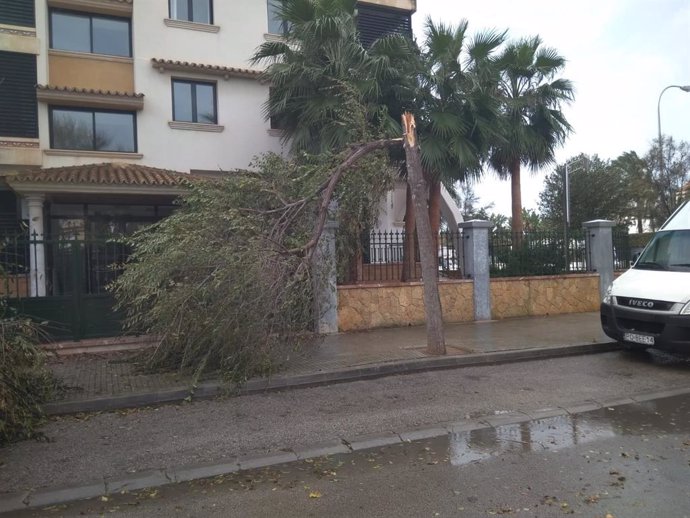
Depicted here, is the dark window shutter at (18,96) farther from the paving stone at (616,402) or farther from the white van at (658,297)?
the paving stone at (616,402)

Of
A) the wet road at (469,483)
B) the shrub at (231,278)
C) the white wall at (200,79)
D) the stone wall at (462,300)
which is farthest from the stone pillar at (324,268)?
the white wall at (200,79)

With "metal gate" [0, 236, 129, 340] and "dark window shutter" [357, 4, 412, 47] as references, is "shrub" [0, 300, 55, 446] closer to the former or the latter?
"metal gate" [0, 236, 129, 340]

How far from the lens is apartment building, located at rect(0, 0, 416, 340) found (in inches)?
523

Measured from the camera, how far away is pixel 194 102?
15.1m

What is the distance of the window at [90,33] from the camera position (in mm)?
14164

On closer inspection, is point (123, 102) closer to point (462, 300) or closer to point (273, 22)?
point (273, 22)

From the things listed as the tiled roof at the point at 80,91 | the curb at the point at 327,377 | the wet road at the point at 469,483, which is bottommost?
the wet road at the point at 469,483

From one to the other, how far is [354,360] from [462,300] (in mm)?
4727

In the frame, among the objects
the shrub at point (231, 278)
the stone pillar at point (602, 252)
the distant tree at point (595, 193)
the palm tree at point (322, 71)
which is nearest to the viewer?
the shrub at point (231, 278)

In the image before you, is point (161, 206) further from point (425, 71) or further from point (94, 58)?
point (425, 71)

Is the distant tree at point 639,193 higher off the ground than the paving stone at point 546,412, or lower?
higher

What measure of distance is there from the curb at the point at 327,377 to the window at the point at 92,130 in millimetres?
9639

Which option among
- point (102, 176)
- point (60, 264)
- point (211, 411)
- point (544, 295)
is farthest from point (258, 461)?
point (544, 295)

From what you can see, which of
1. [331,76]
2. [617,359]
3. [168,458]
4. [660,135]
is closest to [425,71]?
[331,76]
